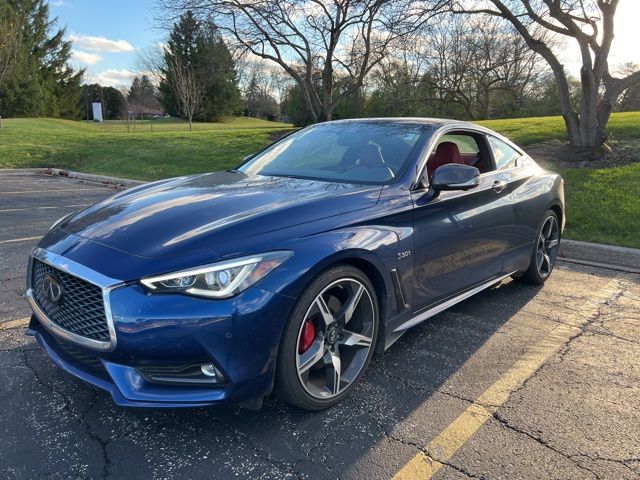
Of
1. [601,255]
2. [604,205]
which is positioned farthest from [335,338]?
[604,205]

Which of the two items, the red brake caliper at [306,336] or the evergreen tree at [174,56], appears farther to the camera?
the evergreen tree at [174,56]

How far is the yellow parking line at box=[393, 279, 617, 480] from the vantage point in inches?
93.0

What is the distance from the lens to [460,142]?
4.35 m

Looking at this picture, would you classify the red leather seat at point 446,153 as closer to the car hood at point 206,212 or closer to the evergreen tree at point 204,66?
the car hood at point 206,212

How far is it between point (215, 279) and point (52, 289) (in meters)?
0.92

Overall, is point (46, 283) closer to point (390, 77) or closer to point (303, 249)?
point (303, 249)

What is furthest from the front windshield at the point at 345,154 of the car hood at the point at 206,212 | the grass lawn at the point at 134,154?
the grass lawn at the point at 134,154

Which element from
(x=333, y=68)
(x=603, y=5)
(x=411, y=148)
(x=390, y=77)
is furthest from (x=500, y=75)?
(x=411, y=148)

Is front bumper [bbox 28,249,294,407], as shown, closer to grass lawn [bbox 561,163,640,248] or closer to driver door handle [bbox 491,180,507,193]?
driver door handle [bbox 491,180,507,193]

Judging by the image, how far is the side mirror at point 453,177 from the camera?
329cm

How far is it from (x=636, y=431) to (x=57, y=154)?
61.6 feet

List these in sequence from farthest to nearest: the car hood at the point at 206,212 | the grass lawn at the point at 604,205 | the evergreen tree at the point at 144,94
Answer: the evergreen tree at the point at 144,94 → the grass lawn at the point at 604,205 → the car hood at the point at 206,212

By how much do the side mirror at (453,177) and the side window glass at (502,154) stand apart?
46.8 inches

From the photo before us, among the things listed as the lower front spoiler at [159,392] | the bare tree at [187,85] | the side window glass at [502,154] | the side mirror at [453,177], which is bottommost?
the lower front spoiler at [159,392]
